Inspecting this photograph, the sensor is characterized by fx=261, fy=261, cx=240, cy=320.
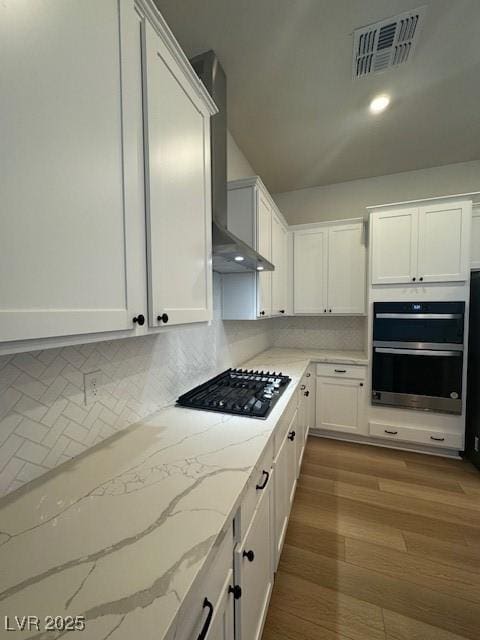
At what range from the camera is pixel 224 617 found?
0.70 m

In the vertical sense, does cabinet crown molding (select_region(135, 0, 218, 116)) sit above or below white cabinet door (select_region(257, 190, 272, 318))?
above

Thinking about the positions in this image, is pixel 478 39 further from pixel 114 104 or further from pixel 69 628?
pixel 69 628

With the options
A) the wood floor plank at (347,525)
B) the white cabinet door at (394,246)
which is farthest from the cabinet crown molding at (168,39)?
the wood floor plank at (347,525)

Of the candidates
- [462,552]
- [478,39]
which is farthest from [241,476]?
[478,39]

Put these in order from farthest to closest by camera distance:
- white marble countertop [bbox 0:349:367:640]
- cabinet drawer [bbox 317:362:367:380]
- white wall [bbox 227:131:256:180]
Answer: cabinet drawer [bbox 317:362:367:380] → white wall [bbox 227:131:256:180] → white marble countertop [bbox 0:349:367:640]

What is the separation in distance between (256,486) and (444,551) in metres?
1.52

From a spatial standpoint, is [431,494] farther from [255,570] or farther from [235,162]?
[235,162]

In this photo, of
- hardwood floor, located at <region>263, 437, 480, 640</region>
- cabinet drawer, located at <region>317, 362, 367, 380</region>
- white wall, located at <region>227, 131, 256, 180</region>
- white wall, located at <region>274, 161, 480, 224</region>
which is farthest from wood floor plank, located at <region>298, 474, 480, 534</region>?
white wall, located at <region>274, 161, 480, 224</region>

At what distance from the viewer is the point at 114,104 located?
2.29 feet

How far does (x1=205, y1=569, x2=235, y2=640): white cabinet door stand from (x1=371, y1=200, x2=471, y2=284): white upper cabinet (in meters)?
2.68

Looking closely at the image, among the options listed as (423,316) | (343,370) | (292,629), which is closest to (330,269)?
(423,316)

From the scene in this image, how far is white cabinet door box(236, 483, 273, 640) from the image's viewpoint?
0.81 m

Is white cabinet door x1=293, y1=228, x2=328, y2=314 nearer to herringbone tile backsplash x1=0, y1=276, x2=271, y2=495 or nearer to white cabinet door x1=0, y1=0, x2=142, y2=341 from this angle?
A: herringbone tile backsplash x1=0, y1=276, x2=271, y2=495

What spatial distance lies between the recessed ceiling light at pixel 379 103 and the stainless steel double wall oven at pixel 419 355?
1.66m
